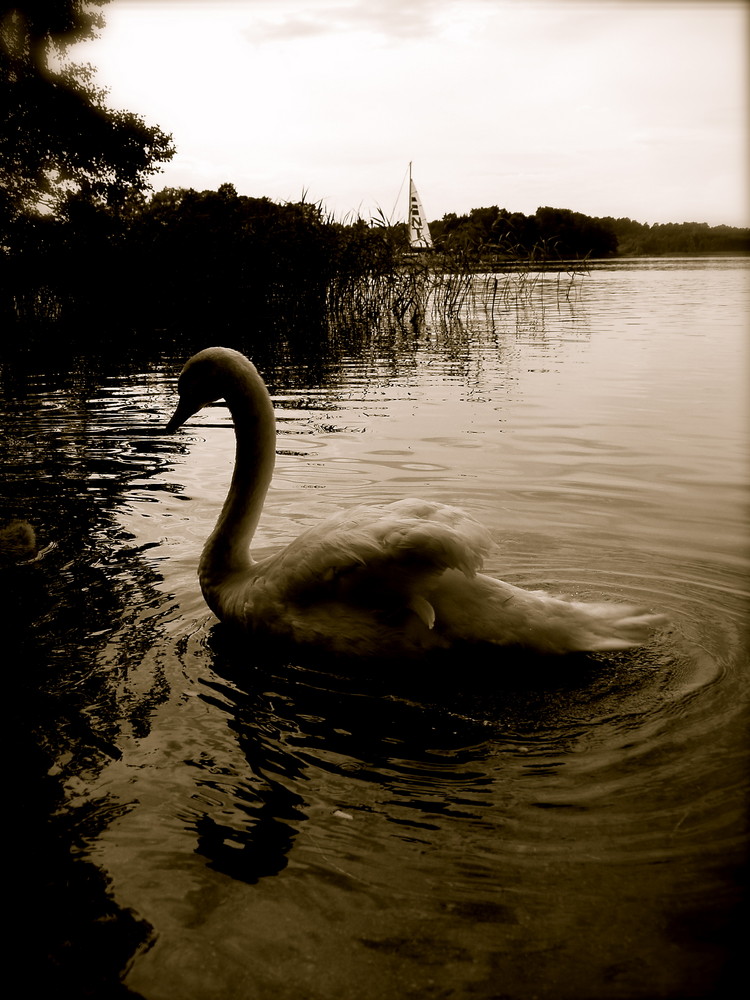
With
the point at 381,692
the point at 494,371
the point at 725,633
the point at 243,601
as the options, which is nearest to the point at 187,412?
the point at 243,601

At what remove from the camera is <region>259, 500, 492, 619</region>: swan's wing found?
388 centimetres

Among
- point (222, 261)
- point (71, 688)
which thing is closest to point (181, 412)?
point (71, 688)

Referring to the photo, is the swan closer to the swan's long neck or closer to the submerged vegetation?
the swan's long neck

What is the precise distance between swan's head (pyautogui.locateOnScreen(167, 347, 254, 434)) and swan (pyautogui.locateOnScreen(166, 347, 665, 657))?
1192mm

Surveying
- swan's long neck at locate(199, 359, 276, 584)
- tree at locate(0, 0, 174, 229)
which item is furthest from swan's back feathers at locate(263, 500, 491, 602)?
tree at locate(0, 0, 174, 229)

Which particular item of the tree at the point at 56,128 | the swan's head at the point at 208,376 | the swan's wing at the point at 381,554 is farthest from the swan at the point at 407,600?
the tree at the point at 56,128

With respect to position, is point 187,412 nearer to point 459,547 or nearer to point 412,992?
point 459,547

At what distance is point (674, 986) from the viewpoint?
2.39 m

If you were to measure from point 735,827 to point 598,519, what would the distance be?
3.58m

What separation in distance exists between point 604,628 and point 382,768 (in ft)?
4.33

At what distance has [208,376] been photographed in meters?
5.24

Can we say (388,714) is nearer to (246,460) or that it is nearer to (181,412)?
(246,460)

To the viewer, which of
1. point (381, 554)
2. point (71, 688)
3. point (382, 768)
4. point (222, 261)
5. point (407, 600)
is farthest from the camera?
point (222, 261)

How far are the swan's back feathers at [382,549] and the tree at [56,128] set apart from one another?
26.7 meters
